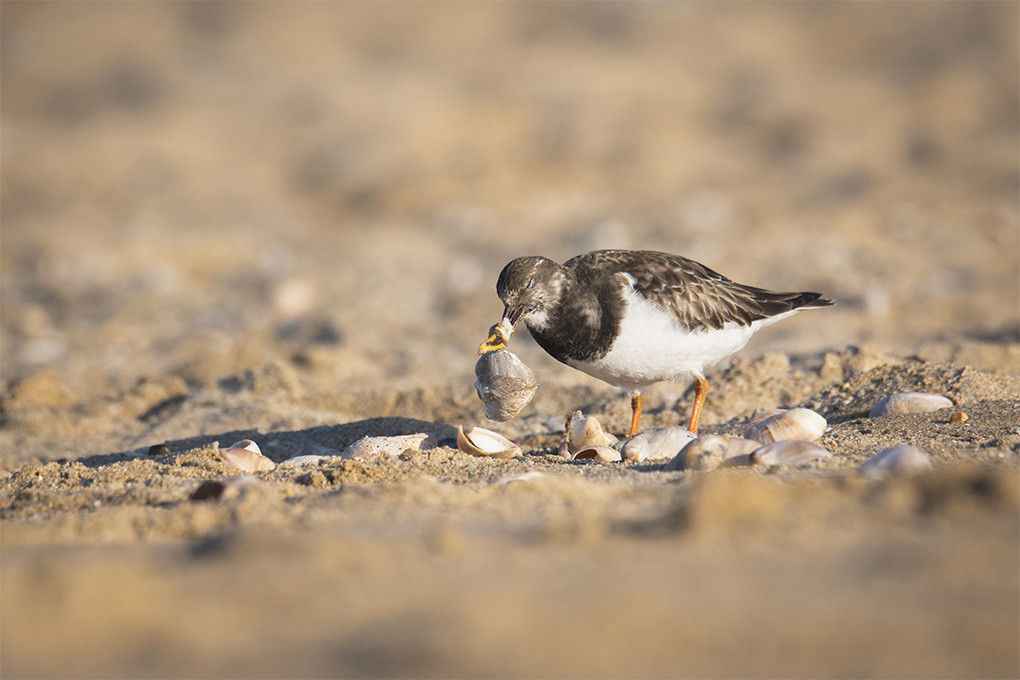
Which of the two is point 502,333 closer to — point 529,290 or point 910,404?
point 529,290

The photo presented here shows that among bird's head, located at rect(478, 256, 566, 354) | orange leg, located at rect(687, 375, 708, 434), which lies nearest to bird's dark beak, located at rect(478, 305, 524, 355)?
bird's head, located at rect(478, 256, 566, 354)

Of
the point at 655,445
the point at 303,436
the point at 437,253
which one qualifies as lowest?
the point at 303,436

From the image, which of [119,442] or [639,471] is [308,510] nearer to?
[639,471]

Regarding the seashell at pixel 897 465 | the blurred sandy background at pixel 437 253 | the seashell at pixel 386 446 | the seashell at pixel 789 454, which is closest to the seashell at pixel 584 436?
the seashell at pixel 386 446

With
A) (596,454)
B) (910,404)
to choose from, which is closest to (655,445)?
(596,454)

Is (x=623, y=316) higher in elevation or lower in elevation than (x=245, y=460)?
higher

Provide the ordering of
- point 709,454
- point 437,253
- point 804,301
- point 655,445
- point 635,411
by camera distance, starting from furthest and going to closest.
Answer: point 437,253 → point 804,301 → point 635,411 → point 655,445 → point 709,454

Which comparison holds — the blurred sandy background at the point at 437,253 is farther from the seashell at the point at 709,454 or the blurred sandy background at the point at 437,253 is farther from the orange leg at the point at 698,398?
the orange leg at the point at 698,398
